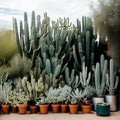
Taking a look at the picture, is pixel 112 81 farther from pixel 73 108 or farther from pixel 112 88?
pixel 73 108

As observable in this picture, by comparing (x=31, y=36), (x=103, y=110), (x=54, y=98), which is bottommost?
(x=103, y=110)

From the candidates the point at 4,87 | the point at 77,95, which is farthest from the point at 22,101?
the point at 77,95

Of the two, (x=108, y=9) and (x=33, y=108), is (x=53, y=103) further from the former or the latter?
(x=108, y=9)

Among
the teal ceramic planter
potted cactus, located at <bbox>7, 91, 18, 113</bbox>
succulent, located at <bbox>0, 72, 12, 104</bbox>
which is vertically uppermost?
succulent, located at <bbox>0, 72, 12, 104</bbox>

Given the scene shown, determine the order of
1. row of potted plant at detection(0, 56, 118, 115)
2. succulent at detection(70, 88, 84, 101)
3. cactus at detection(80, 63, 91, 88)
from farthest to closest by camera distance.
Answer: cactus at detection(80, 63, 91, 88) < succulent at detection(70, 88, 84, 101) < row of potted plant at detection(0, 56, 118, 115)

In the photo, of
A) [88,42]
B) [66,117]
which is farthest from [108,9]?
[66,117]

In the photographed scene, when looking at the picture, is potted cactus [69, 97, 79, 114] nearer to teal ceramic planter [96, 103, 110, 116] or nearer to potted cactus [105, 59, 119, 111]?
teal ceramic planter [96, 103, 110, 116]

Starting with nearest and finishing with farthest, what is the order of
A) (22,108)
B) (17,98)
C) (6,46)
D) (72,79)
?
(22,108), (17,98), (72,79), (6,46)

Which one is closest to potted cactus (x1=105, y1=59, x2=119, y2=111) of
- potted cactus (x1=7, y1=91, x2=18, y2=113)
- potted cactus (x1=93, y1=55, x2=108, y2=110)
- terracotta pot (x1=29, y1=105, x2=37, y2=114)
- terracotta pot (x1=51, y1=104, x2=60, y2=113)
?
potted cactus (x1=93, y1=55, x2=108, y2=110)

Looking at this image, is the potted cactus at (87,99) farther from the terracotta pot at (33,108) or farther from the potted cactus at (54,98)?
the terracotta pot at (33,108)

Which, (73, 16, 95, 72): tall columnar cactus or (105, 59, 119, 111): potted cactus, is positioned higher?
(73, 16, 95, 72): tall columnar cactus

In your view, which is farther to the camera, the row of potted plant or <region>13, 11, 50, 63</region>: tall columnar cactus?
<region>13, 11, 50, 63</region>: tall columnar cactus

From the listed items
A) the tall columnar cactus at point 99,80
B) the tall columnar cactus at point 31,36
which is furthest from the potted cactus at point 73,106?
the tall columnar cactus at point 31,36

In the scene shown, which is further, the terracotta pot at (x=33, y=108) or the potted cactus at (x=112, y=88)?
the potted cactus at (x=112, y=88)
